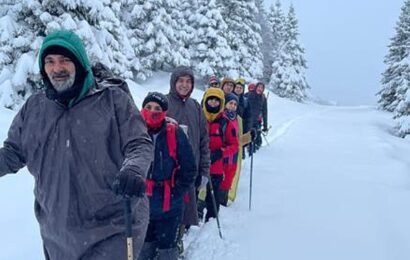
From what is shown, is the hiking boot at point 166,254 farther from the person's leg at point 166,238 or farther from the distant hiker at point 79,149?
the distant hiker at point 79,149

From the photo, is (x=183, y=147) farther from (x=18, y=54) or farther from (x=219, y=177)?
(x=18, y=54)

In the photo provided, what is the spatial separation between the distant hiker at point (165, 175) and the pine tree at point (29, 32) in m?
10.8

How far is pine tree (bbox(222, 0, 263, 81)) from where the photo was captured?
3616 cm

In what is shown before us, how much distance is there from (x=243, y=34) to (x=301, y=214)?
101 feet

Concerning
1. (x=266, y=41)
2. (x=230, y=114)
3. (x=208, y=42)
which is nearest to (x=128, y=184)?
(x=230, y=114)

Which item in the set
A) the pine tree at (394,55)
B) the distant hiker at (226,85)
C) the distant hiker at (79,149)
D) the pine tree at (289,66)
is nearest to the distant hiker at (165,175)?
the distant hiker at (79,149)

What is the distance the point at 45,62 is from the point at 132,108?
0.52 m

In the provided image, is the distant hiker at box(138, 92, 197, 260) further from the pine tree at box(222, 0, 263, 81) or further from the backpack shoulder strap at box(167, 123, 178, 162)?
the pine tree at box(222, 0, 263, 81)

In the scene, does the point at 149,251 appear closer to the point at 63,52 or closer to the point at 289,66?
the point at 63,52

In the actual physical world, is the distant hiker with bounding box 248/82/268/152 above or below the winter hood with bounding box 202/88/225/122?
below

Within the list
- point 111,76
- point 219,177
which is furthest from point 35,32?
point 111,76

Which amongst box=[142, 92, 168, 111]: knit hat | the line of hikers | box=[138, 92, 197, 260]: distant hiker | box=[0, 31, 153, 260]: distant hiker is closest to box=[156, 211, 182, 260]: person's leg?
box=[138, 92, 197, 260]: distant hiker

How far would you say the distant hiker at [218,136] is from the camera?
6570mm

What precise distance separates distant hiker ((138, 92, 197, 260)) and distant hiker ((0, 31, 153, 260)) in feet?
5.06
